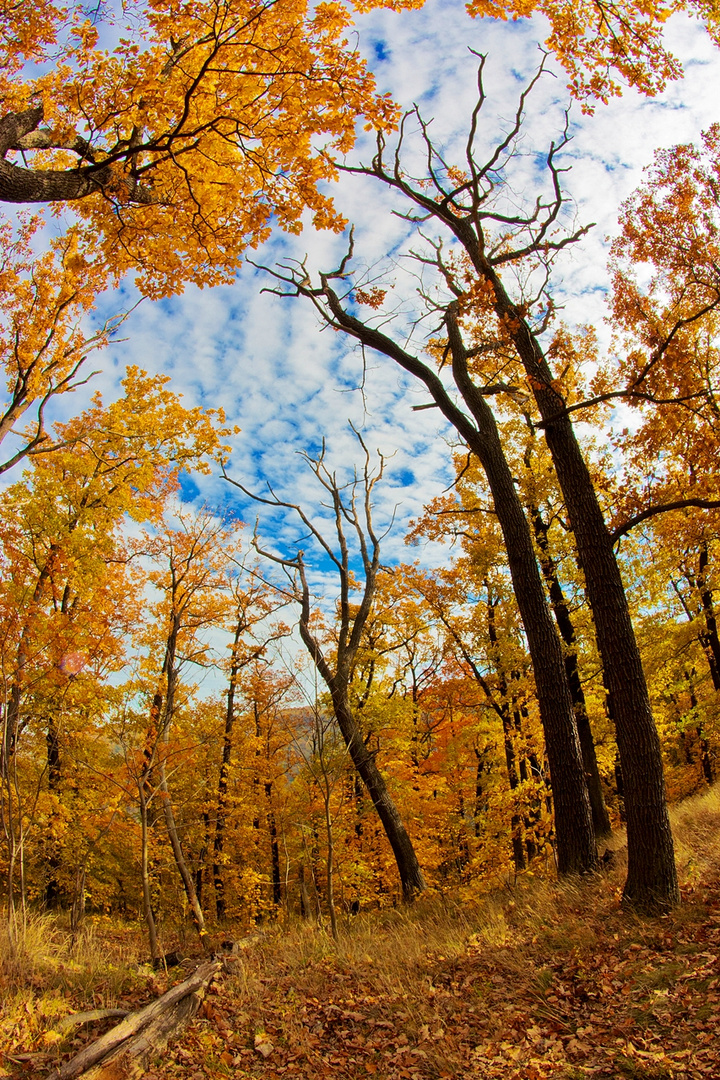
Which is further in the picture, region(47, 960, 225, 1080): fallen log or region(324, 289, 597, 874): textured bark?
region(324, 289, 597, 874): textured bark

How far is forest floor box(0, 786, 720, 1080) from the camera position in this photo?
10.5 feet

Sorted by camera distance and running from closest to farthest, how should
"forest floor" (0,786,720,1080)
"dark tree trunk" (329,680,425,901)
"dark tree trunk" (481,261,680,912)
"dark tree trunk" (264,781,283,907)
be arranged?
"forest floor" (0,786,720,1080) < "dark tree trunk" (481,261,680,912) < "dark tree trunk" (329,680,425,901) < "dark tree trunk" (264,781,283,907)

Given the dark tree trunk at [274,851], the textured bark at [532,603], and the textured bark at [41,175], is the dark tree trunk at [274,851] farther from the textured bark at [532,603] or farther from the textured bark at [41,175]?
the textured bark at [41,175]

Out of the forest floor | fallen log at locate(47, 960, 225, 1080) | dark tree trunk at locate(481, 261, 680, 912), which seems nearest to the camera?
the forest floor

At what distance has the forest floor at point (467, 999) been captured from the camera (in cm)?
319

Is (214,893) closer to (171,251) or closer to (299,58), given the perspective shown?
(171,251)

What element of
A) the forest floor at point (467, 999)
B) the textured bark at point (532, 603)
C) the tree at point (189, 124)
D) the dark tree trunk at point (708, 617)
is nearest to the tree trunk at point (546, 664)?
the textured bark at point (532, 603)

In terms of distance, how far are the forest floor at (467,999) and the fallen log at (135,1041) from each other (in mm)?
153

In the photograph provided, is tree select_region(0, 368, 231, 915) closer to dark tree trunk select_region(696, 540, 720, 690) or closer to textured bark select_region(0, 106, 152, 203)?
textured bark select_region(0, 106, 152, 203)

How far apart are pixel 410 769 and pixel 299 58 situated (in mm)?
15093

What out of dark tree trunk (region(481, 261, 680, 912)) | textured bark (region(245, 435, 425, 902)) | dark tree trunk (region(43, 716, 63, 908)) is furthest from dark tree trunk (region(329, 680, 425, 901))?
dark tree trunk (region(43, 716, 63, 908))

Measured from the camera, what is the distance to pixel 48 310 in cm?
930

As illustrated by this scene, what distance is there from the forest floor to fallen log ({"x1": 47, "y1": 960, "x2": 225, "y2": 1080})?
0.50ft

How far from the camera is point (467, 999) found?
13.7 feet
